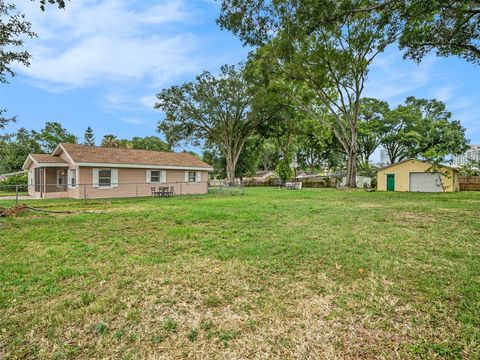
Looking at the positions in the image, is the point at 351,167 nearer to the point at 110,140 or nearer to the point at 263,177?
the point at 263,177

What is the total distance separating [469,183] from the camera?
2342cm

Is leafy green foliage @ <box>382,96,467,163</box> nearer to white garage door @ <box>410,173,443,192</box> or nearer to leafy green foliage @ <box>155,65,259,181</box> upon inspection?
white garage door @ <box>410,173,443,192</box>

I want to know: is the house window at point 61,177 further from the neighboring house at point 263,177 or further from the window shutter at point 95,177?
the neighboring house at point 263,177

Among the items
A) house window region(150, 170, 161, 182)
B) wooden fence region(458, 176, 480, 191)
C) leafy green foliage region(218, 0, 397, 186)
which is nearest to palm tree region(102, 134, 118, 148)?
house window region(150, 170, 161, 182)

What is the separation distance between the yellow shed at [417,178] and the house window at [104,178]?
75.4ft

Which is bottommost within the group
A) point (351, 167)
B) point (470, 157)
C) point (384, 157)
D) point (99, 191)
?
point (99, 191)

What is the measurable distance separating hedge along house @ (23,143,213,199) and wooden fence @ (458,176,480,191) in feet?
84.2

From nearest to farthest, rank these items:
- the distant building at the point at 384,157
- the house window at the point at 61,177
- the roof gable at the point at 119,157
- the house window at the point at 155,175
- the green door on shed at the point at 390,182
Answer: the roof gable at the point at 119,157, the house window at the point at 61,177, the house window at the point at 155,175, the green door on shed at the point at 390,182, the distant building at the point at 384,157

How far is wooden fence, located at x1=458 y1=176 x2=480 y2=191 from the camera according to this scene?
2311 centimetres

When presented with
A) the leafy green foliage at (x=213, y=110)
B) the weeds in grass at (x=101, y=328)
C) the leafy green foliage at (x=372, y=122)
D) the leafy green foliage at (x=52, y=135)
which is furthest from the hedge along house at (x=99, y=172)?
the leafy green foliage at (x=372, y=122)

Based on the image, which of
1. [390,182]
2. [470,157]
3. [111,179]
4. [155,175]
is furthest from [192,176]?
[470,157]

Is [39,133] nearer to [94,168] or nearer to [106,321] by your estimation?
[94,168]

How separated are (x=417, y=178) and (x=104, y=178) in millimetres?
24740

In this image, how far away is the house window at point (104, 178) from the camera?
15.6 m
